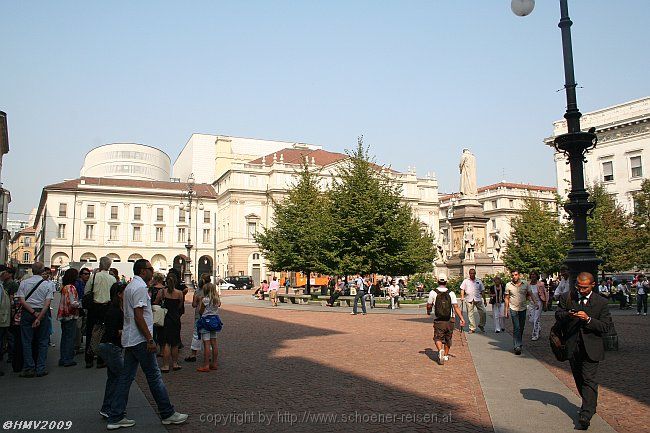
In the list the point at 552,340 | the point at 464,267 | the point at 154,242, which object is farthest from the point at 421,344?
the point at 154,242

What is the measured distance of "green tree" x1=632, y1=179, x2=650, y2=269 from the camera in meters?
36.5

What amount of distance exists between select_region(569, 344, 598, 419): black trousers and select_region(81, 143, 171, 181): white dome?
98.9 metres

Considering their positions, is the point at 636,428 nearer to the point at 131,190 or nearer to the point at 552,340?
the point at 552,340

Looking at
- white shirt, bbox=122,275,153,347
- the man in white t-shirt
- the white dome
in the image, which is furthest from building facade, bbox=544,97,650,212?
the white dome

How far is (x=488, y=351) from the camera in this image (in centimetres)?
1238

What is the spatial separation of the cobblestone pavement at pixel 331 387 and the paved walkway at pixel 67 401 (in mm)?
528

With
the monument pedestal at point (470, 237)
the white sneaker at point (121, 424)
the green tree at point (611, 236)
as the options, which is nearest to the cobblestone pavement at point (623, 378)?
the white sneaker at point (121, 424)

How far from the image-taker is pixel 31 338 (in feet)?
32.0

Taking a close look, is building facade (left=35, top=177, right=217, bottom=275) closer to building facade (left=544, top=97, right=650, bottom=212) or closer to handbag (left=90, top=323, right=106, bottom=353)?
building facade (left=544, top=97, right=650, bottom=212)

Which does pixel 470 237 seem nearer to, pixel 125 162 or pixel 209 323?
pixel 209 323

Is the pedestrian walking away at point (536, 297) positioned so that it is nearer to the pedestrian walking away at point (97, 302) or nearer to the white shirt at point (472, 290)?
the white shirt at point (472, 290)

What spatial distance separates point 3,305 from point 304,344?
23.3 feet

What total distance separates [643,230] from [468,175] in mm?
16506

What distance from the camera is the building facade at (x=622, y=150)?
4734 cm
